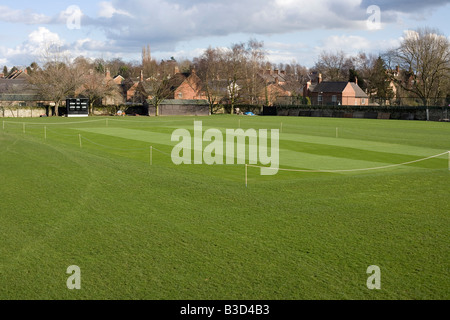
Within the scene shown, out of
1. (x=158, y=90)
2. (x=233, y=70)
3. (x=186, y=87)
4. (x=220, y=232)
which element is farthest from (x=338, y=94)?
(x=220, y=232)

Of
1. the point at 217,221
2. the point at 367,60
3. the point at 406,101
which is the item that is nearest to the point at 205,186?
the point at 217,221

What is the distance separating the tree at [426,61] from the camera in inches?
3425

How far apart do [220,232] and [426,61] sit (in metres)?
88.4

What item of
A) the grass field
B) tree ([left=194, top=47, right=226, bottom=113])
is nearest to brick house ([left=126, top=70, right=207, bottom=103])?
tree ([left=194, top=47, right=226, bottom=113])

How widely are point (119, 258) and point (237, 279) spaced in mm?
2672

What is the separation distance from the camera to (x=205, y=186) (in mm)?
17266

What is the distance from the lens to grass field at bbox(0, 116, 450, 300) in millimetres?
8414

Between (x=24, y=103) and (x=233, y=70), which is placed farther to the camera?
(x=233, y=70)

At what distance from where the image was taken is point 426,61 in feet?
290

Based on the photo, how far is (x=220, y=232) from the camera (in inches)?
455

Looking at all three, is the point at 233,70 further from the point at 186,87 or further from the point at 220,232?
the point at 220,232

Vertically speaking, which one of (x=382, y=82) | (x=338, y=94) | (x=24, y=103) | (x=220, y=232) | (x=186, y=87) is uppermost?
(x=382, y=82)

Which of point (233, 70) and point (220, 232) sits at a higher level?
point (233, 70)

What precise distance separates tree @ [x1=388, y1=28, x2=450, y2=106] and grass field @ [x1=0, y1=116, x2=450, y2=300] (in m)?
73.6
